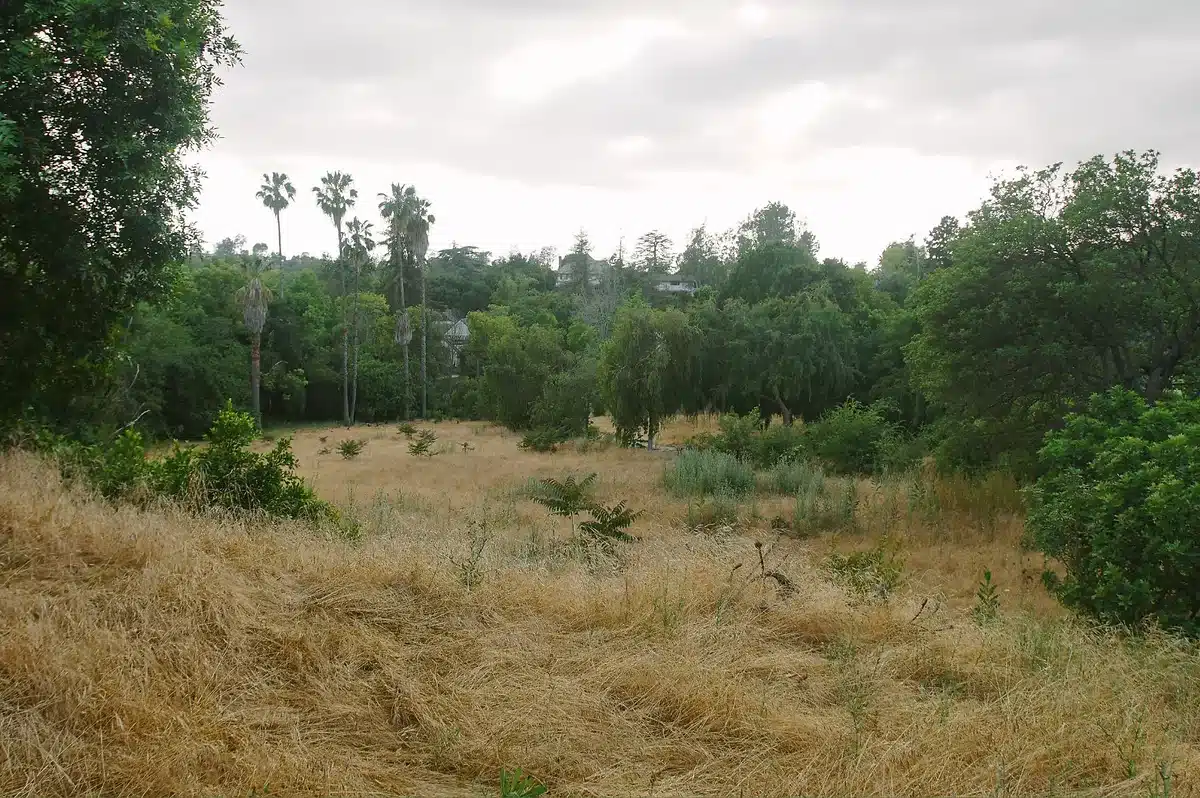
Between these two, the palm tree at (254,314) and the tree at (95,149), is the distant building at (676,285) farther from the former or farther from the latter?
the tree at (95,149)

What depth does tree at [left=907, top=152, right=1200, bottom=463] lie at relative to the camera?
12.9m

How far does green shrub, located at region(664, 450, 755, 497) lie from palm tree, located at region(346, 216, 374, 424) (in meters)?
33.1

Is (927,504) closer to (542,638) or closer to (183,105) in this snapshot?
(542,638)

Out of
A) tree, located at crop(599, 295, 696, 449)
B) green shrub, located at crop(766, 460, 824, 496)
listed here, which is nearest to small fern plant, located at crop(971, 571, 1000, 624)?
green shrub, located at crop(766, 460, 824, 496)

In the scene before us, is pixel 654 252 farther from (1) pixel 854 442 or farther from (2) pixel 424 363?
(1) pixel 854 442

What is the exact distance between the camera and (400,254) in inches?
2323

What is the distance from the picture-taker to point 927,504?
1507cm

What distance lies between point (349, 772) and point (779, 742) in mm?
1966

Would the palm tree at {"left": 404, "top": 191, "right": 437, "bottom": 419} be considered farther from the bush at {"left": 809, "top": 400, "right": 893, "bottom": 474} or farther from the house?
the bush at {"left": 809, "top": 400, "right": 893, "bottom": 474}

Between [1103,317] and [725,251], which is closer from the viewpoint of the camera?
[1103,317]

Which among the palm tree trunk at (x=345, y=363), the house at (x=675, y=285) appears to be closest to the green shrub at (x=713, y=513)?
the palm tree trunk at (x=345, y=363)

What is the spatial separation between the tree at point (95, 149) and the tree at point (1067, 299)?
483 inches

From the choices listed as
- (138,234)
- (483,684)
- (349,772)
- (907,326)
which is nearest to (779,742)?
(483,684)

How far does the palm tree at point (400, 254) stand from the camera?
50125 mm
